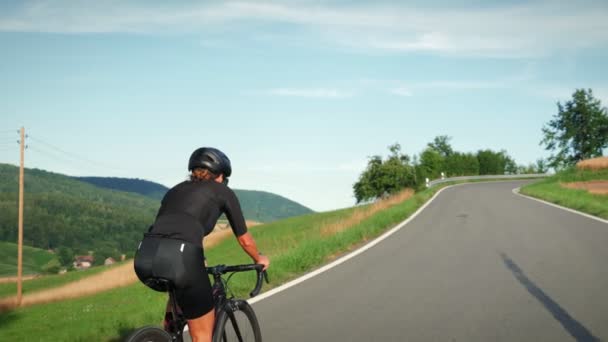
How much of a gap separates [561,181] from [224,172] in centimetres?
4760

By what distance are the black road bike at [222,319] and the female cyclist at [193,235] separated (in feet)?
0.31

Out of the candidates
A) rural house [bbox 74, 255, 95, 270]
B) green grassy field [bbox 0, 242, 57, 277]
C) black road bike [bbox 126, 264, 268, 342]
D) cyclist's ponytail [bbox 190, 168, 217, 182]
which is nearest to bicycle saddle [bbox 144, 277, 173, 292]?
black road bike [bbox 126, 264, 268, 342]

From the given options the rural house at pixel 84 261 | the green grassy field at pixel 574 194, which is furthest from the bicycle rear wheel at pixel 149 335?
the rural house at pixel 84 261

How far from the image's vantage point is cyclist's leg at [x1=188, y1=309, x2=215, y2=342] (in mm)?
3887

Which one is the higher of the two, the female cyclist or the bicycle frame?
the female cyclist

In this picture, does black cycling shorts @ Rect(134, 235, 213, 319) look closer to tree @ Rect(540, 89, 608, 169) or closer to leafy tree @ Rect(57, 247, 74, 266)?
tree @ Rect(540, 89, 608, 169)

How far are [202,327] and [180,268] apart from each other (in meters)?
0.46

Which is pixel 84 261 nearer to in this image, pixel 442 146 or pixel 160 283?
pixel 442 146

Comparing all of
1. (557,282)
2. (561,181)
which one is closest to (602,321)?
(557,282)

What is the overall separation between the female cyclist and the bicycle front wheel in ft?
0.34

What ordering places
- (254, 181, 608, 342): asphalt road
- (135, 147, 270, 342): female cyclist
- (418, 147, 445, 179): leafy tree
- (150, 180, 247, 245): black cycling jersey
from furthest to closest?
(418, 147, 445, 179): leafy tree, (254, 181, 608, 342): asphalt road, (150, 180, 247, 245): black cycling jersey, (135, 147, 270, 342): female cyclist

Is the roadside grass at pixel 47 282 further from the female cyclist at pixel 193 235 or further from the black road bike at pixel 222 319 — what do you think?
the female cyclist at pixel 193 235

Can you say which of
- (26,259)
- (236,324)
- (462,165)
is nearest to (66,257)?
(26,259)

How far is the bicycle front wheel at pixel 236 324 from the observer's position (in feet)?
13.3
